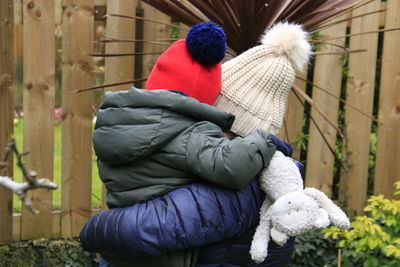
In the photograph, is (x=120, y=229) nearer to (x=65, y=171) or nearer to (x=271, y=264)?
(x=271, y=264)

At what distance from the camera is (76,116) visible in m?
3.65

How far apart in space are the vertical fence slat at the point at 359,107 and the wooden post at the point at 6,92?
2.09 meters

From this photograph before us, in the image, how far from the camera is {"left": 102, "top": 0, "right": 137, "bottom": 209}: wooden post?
363 centimetres

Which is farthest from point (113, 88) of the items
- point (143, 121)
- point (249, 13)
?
point (143, 121)

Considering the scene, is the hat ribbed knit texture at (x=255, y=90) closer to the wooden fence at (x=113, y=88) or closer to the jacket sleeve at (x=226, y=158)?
the jacket sleeve at (x=226, y=158)

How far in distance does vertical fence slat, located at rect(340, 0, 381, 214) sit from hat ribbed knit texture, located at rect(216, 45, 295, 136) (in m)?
1.87

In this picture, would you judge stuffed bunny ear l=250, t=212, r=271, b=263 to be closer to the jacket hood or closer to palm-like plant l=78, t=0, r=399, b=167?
the jacket hood

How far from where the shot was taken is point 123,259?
201cm

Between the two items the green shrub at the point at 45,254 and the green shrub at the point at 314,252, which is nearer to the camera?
the green shrub at the point at 45,254

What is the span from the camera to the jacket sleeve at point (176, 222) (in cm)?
187

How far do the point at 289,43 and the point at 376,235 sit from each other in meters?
1.48

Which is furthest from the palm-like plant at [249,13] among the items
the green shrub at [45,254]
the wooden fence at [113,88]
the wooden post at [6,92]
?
the green shrub at [45,254]

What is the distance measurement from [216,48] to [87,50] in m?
1.78

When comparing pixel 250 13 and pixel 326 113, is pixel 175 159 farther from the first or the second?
pixel 326 113
